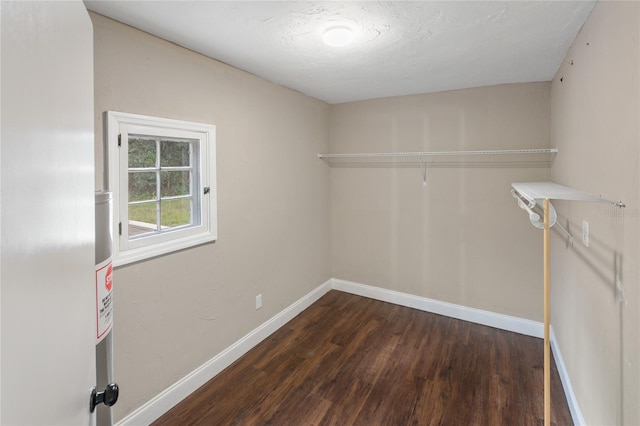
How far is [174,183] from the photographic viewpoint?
2207 millimetres

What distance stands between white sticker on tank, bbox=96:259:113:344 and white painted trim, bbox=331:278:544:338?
2984 mm

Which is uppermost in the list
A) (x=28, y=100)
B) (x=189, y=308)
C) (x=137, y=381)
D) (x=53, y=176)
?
(x=28, y=100)

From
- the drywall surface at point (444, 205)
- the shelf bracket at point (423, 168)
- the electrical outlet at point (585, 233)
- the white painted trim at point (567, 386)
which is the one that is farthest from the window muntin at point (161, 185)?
the white painted trim at point (567, 386)

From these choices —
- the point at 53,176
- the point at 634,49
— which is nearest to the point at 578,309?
the point at 634,49

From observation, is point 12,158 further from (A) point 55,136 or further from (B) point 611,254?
(B) point 611,254

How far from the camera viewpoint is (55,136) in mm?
645

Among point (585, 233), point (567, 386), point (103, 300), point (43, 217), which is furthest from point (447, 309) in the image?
point (43, 217)

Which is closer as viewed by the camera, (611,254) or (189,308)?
(611,254)

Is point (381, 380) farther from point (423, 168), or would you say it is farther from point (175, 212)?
point (423, 168)

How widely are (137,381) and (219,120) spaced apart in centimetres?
180

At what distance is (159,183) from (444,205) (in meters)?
2.66

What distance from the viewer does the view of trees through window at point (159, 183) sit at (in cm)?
195

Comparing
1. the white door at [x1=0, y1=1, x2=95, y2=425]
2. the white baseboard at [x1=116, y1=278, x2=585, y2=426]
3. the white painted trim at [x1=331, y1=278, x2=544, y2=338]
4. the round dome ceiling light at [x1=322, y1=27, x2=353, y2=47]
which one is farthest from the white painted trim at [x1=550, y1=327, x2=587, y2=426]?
the round dome ceiling light at [x1=322, y1=27, x2=353, y2=47]

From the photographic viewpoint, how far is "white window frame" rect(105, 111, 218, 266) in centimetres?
178
